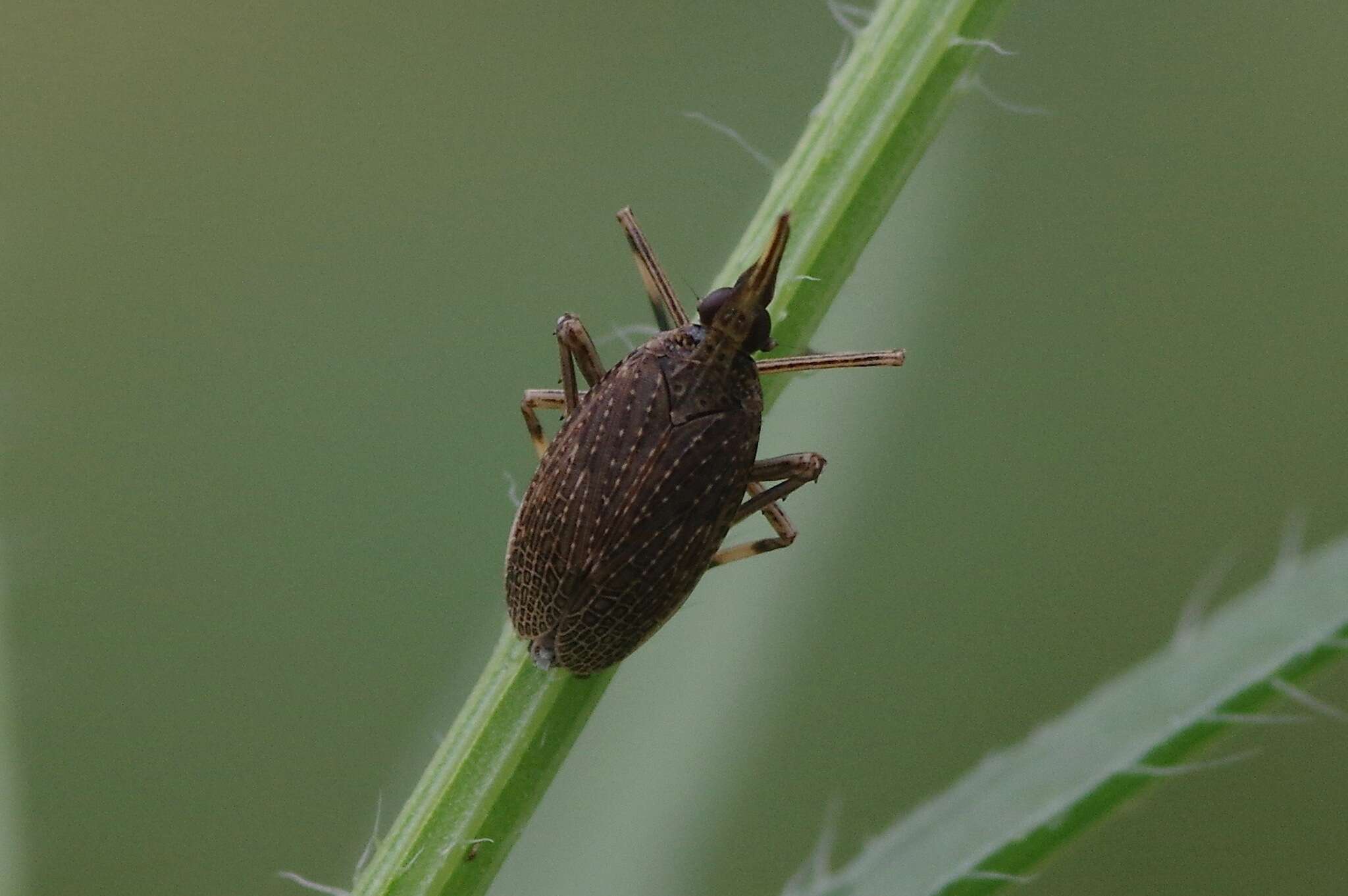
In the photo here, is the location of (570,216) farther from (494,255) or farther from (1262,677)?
(1262,677)

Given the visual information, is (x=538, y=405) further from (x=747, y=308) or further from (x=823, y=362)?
(x=823, y=362)

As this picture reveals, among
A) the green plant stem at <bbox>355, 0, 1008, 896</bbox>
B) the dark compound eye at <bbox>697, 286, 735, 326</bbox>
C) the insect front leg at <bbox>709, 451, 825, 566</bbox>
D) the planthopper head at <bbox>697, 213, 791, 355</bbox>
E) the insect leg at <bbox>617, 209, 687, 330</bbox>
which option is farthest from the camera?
the insect leg at <bbox>617, 209, 687, 330</bbox>

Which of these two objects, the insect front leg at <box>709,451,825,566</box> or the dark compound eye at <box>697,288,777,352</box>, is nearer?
the dark compound eye at <box>697,288,777,352</box>

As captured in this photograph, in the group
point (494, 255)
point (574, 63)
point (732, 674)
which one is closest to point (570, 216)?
point (494, 255)

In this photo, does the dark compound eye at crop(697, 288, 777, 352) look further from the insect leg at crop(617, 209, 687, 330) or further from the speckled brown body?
the insect leg at crop(617, 209, 687, 330)

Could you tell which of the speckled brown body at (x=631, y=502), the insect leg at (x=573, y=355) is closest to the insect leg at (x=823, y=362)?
the speckled brown body at (x=631, y=502)

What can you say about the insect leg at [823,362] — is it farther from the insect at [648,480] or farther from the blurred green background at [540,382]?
the blurred green background at [540,382]

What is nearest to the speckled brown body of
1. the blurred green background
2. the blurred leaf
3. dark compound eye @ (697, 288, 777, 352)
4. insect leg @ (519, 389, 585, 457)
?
dark compound eye @ (697, 288, 777, 352)
